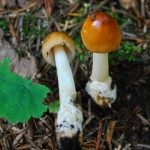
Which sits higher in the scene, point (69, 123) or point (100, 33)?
point (100, 33)

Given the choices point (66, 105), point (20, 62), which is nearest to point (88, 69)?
point (66, 105)

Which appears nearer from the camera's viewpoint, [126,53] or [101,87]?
[101,87]

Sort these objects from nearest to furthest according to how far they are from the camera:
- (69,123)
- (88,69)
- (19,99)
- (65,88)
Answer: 1. (19,99)
2. (69,123)
3. (65,88)
4. (88,69)

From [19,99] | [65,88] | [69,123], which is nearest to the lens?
[19,99]

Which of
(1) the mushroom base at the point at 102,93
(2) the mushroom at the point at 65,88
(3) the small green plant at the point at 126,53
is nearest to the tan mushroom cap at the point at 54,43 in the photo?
(2) the mushroom at the point at 65,88

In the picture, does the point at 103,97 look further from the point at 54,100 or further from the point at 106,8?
the point at 106,8

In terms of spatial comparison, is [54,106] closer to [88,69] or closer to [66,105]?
[66,105]
